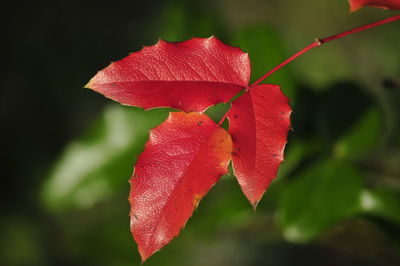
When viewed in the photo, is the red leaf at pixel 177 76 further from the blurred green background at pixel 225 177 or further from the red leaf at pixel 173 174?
the blurred green background at pixel 225 177

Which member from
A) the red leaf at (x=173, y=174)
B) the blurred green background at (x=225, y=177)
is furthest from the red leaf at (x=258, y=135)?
the blurred green background at (x=225, y=177)

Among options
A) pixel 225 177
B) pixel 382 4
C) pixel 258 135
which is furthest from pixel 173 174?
pixel 225 177

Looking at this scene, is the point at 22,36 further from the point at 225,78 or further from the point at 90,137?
the point at 225,78

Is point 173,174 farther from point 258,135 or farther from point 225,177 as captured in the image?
point 225,177

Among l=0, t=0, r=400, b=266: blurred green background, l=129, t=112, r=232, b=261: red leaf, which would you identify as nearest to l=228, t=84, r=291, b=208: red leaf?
l=129, t=112, r=232, b=261: red leaf

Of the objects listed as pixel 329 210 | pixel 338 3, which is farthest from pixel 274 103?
pixel 338 3

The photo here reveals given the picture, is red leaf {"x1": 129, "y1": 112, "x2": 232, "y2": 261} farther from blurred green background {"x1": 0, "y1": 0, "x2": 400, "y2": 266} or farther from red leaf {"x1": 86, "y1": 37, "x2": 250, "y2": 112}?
blurred green background {"x1": 0, "y1": 0, "x2": 400, "y2": 266}
